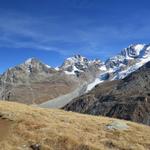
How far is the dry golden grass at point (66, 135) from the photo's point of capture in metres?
24.5

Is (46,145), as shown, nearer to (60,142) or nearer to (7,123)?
(60,142)

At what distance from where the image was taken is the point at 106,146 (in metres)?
25.0

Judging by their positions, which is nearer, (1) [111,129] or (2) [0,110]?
(1) [111,129]

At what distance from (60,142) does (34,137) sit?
84.4 inches

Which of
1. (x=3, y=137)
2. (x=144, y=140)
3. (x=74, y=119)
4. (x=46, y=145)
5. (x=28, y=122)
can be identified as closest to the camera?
(x=46, y=145)

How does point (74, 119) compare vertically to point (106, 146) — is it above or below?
above

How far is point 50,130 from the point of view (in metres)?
27.6

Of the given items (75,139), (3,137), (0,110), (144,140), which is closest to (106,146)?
(75,139)

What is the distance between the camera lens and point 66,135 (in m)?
26.2

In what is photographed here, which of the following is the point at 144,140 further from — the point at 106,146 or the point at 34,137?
the point at 34,137

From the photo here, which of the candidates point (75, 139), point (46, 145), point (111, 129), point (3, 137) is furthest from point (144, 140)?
point (3, 137)

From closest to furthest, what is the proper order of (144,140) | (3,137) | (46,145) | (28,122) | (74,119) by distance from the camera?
(46,145)
(3,137)
(144,140)
(28,122)
(74,119)

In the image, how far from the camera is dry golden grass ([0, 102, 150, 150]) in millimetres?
24453

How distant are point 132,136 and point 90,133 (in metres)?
3.27
